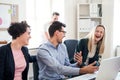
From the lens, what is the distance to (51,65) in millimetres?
2326

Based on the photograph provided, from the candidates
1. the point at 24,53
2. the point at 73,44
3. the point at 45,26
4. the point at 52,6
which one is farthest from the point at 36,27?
the point at 24,53

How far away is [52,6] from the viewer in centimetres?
561

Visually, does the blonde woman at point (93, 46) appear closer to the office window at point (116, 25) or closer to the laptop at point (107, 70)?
the laptop at point (107, 70)

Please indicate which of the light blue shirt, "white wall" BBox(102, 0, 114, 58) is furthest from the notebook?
"white wall" BBox(102, 0, 114, 58)

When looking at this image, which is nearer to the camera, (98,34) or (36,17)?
(98,34)

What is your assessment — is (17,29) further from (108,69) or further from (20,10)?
(20,10)

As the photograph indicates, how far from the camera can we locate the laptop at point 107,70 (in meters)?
1.82

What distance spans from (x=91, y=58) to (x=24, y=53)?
95 centimetres

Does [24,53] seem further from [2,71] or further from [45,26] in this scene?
[45,26]

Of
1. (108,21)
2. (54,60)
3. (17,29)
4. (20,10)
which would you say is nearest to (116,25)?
(108,21)

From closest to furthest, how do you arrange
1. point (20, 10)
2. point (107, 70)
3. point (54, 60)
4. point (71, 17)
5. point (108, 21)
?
point (107, 70)
point (54, 60)
point (20, 10)
point (108, 21)
point (71, 17)

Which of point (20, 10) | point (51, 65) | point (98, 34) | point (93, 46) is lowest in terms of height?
point (51, 65)

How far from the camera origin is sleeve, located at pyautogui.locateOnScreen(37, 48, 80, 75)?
2.26m

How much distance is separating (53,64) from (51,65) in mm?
25
